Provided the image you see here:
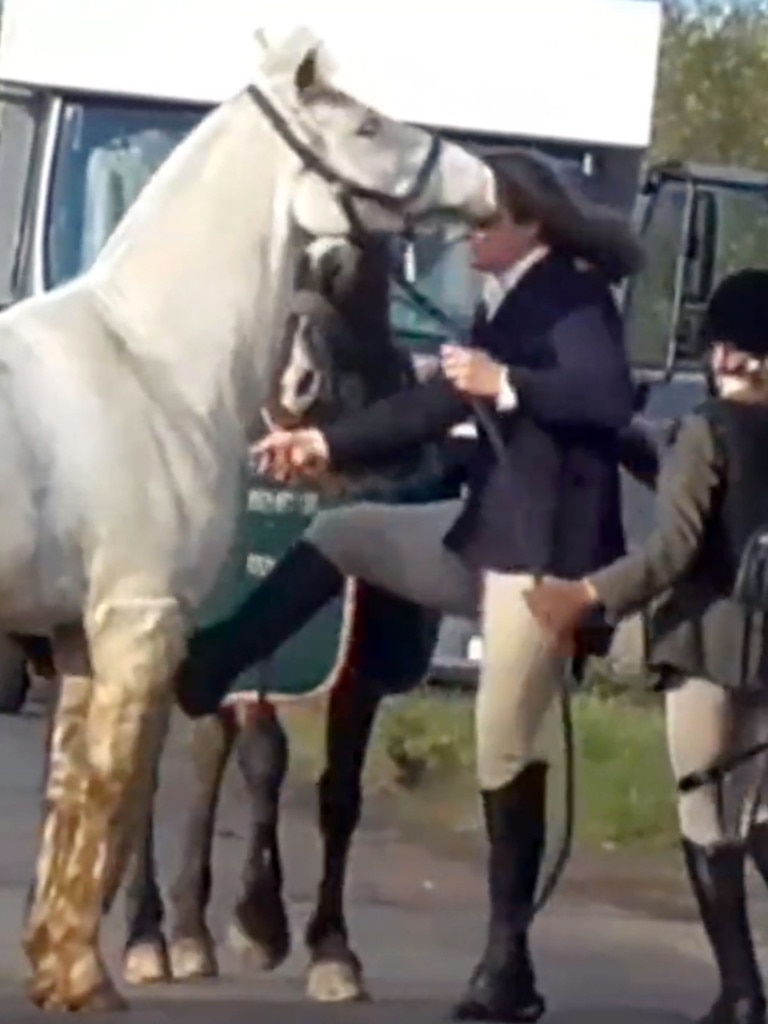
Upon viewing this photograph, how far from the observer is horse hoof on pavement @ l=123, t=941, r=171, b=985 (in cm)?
905

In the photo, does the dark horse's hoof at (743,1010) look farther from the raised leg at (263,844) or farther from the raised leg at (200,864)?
the raised leg at (200,864)

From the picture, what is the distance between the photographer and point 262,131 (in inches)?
316

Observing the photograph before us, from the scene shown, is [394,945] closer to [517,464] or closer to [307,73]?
[517,464]

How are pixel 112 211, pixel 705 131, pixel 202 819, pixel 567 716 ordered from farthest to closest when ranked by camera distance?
pixel 705 131, pixel 112 211, pixel 202 819, pixel 567 716

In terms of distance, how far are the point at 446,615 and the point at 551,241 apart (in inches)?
40.2

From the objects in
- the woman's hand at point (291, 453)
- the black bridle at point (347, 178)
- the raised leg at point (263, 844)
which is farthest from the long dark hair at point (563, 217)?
the raised leg at point (263, 844)

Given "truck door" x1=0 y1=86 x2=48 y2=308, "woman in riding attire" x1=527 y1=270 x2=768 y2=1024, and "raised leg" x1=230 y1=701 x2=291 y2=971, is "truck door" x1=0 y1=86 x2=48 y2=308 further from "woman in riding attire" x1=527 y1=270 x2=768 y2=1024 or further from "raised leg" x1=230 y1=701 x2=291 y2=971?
"woman in riding attire" x1=527 y1=270 x2=768 y2=1024

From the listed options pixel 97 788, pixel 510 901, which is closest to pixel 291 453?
pixel 97 788

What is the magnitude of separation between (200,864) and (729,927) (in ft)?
4.98

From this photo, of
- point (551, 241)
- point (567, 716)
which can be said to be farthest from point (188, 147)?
point (567, 716)

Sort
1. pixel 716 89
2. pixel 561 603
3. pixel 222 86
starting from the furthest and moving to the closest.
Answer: pixel 716 89 → pixel 222 86 → pixel 561 603

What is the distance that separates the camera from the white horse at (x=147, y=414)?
7758 mm

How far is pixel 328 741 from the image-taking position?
9016mm

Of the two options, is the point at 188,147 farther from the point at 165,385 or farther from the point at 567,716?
the point at 567,716
